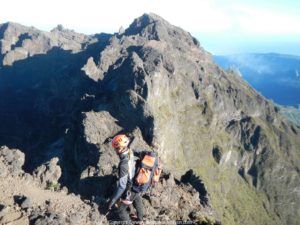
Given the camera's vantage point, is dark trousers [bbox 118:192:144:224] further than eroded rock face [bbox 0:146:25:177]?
No

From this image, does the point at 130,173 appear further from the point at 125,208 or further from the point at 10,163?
the point at 10,163

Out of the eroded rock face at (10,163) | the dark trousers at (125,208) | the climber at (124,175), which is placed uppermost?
the climber at (124,175)

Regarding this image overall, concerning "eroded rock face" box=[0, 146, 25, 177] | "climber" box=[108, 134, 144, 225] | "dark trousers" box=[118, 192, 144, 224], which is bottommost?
"eroded rock face" box=[0, 146, 25, 177]

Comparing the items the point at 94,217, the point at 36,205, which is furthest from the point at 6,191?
the point at 94,217

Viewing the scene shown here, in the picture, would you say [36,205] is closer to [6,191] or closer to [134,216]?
[6,191]

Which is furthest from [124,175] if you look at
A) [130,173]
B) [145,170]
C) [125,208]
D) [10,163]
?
[10,163]

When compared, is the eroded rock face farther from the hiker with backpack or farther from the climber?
the hiker with backpack

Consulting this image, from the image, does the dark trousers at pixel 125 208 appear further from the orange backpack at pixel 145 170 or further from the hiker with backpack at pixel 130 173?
the orange backpack at pixel 145 170

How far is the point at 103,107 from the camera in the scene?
195m

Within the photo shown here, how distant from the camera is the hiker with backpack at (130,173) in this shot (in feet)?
89.0

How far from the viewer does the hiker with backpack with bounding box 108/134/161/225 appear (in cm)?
2712

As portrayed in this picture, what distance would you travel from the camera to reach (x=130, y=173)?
27.9 metres

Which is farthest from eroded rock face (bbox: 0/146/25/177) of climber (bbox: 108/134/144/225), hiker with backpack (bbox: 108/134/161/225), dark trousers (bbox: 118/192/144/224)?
hiker with backpack (bbox: 108/134/161/225)

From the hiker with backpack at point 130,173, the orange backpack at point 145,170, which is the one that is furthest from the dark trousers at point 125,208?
the orange backpack at point 145,170
